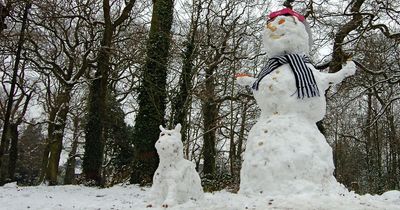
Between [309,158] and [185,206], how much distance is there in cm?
205

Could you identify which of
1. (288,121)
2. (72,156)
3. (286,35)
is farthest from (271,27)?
(72,156)

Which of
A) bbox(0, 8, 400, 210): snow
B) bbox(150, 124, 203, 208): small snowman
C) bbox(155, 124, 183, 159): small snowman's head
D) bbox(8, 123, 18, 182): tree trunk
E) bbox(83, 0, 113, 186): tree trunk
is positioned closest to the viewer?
bbox(0, 8, 400, 210): snow

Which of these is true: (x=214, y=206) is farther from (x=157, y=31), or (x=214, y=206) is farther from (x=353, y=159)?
(x=353, y=159)

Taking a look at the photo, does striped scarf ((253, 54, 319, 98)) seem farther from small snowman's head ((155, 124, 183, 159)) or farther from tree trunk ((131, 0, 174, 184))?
tree trunk ((131, 0, 174, 184))

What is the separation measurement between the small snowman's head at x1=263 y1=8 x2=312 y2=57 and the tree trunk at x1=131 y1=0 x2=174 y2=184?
6.42 meters

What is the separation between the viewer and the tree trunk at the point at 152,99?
44.7ft

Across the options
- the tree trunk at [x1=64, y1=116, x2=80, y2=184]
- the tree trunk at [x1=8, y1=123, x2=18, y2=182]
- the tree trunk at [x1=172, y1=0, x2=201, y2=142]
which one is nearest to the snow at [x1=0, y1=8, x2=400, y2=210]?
the tree trunk at [x1=172, y1=0, x2=201, y2=142]

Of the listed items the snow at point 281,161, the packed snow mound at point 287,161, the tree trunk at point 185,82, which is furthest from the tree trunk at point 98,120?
the packed snow mound at point 287,161

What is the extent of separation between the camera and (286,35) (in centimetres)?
712

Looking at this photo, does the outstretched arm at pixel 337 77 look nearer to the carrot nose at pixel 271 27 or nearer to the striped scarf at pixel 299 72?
the striped scarf at pixel 299 72

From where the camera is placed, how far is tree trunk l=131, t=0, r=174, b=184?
13.6 m

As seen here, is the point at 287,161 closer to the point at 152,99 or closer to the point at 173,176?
the point at 173,176

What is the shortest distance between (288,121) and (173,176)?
2.15 metres

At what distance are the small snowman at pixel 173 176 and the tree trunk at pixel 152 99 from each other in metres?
6.29
